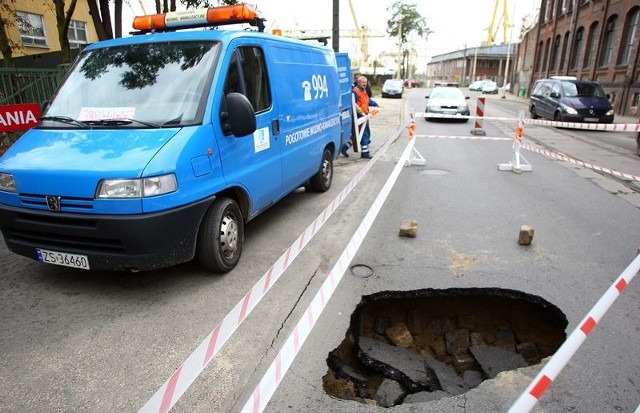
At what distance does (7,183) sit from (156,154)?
4.57 ft

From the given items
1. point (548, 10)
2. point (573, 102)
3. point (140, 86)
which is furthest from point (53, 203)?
point (548, 10)

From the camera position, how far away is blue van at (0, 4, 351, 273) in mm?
3391

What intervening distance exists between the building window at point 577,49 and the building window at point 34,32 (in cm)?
3230

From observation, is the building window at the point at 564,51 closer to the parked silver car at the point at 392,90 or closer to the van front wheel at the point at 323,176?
the parked silver car at the point at 392,90

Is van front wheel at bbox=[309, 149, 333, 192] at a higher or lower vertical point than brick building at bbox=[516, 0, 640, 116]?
lower

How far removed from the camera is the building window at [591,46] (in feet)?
89.5

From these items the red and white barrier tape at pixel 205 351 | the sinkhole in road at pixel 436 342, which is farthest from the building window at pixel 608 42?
A: the red and white barrier tape at pixel 205 351

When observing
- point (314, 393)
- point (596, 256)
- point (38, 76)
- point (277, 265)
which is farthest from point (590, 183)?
point (38, 76)

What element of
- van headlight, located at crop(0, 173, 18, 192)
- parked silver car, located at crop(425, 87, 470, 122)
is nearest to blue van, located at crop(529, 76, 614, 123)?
parked silver car, located at crop(425, 87, 470, 122)

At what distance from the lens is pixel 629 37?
909 inches

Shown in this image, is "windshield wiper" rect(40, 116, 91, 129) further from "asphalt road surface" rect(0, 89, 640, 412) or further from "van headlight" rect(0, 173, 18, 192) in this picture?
"asphalt road surface" rect(0, 89, 640, 412)

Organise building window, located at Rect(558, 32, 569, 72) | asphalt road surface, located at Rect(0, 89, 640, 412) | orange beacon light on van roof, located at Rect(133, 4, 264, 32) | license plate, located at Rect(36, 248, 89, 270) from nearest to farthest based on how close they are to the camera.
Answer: asphalt road surface, located at Rect(0, 89, 640, 412), license plate, located at Rect(36, 248, 89, 270), orange beacon light on van roof, located at Rect(133, 4, 264, 32), building window, located at Rect(558, 32, 569, 72)

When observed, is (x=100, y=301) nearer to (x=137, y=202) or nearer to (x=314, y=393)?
(x=137, y=202)

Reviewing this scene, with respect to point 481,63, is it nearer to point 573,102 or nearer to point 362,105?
point 573,102
